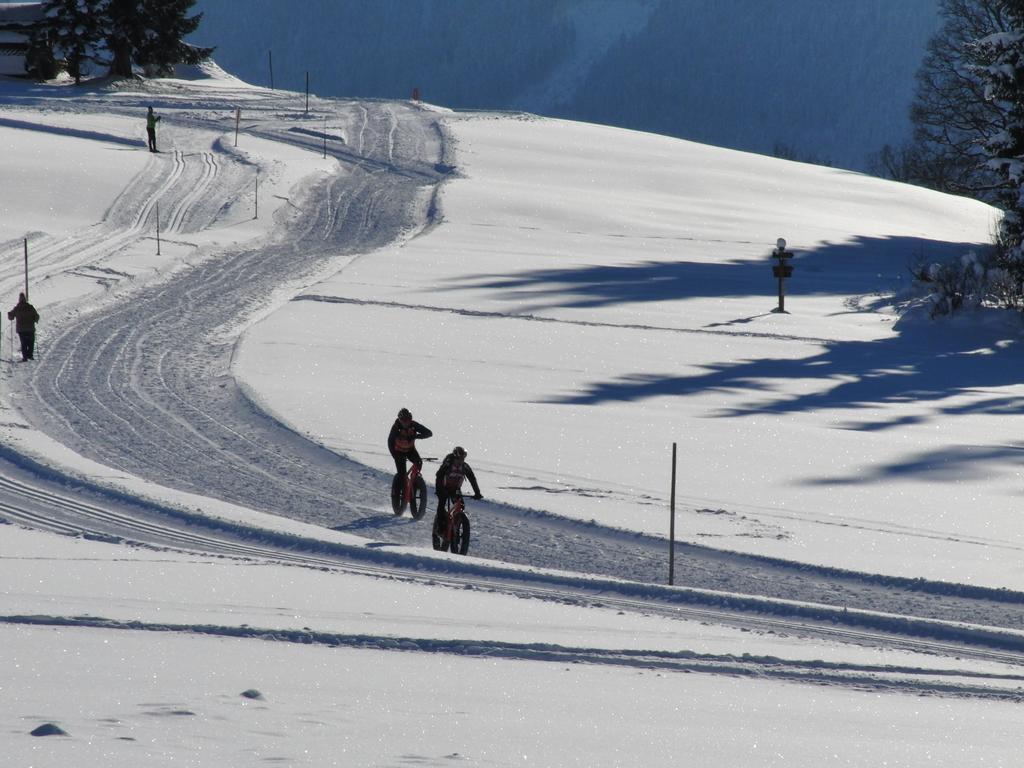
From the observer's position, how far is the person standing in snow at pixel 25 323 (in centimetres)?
1994

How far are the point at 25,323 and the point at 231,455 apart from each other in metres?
6.37

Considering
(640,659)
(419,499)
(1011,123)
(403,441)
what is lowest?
(640,659)

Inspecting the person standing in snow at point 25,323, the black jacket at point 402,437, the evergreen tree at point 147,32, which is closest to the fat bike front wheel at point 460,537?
the black jacket at point 402,437

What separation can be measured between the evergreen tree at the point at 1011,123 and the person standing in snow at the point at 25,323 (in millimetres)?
20298

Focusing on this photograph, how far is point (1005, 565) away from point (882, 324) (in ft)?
58.5

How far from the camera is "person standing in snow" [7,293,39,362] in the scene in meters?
19.9

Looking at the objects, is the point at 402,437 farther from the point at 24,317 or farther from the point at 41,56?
the point at 41,56

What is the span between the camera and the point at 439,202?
39.0 m

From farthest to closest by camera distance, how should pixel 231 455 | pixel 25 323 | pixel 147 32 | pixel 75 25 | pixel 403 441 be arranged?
pixel 147 32
pixel 75 25
pixel 25 323
pixel 231 455
pixel 403 441

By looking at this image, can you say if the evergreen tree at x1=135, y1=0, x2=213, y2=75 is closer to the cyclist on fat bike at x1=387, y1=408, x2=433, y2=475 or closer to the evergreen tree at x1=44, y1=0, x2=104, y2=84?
the evergreen tree at x1=44, y1=0, x2=104, y2=84

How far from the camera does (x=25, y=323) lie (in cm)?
1997

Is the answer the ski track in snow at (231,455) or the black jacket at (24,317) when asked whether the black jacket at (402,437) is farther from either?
the black jacket at (24,317)

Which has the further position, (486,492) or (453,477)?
(486,492)

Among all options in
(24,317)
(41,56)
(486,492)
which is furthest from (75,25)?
(486,492)
